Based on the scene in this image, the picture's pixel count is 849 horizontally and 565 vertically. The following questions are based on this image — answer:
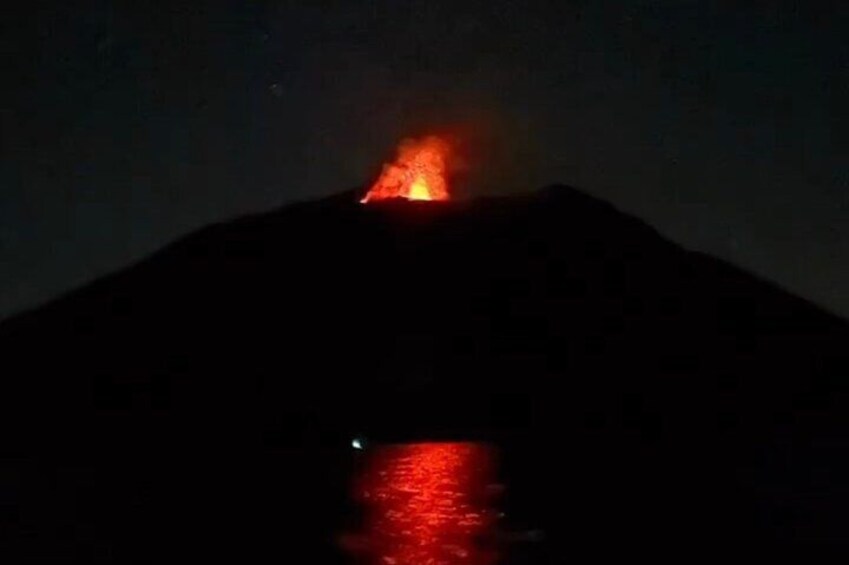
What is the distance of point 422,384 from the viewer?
124 m

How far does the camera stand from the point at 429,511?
3559 centimetres

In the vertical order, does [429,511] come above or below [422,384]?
below

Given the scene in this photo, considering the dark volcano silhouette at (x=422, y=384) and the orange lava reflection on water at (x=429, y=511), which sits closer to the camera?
the orange lava reflection on water at (x=429, y=511)

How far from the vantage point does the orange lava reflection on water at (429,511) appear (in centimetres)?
2666

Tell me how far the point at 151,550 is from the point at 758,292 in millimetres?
127285

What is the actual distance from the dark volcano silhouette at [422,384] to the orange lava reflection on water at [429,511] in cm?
119

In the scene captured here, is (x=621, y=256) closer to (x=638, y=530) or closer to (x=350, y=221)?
(x=350, y=221)

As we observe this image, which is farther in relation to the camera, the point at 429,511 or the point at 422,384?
the point at 422,384

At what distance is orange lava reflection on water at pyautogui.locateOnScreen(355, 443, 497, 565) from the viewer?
26.7 m

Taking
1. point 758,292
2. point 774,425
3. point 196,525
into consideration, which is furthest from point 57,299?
point 196,525

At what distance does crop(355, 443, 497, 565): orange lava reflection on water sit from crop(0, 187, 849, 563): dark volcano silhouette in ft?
3.92

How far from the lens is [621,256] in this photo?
15838 cm

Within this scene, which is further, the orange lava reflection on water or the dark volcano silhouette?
the dark volcano silhouette

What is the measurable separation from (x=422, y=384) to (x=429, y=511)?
291 ft
